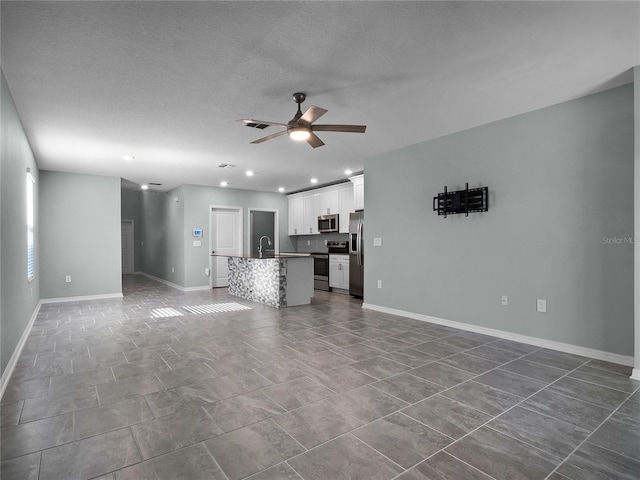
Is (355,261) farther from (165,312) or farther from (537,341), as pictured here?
(537,341)

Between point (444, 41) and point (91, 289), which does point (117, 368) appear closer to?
point (444, 41)

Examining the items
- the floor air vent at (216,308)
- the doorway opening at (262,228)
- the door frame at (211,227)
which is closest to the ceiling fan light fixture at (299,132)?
the floor air vent at (216,308)

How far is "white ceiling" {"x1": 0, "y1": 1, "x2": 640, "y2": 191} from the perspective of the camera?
87.1 inches

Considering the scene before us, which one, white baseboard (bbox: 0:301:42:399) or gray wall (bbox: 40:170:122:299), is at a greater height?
A: gray wall (bbox: 40:170:122:299)

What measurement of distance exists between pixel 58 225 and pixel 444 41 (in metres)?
7.48

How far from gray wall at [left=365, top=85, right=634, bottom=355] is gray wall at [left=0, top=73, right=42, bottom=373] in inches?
181

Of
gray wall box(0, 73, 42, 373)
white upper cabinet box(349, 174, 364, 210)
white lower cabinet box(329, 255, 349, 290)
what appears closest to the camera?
gray wall box(0, 73, 42, 373)

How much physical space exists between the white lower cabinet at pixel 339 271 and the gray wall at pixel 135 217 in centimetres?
778

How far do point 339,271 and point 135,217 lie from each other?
8453 millimetres

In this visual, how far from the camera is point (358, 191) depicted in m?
7.32

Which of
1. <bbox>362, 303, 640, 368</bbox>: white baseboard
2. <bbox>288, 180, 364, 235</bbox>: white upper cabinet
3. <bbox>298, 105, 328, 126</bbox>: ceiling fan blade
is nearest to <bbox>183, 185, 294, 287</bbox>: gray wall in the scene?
<bbox>288, 180, 364, 235</bbox>: white upper cabinet

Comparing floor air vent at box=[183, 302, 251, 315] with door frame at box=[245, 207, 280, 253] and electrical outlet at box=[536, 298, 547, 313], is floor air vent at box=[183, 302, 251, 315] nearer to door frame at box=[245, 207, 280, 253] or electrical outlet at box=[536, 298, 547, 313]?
door frame at box=[245, 207, 280, 253]

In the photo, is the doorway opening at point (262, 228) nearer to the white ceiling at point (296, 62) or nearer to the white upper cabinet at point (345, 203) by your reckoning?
the white upper cabinet at point (345, 203)

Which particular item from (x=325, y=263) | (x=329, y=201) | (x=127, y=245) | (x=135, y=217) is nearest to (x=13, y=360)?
(x=325, y=263)
